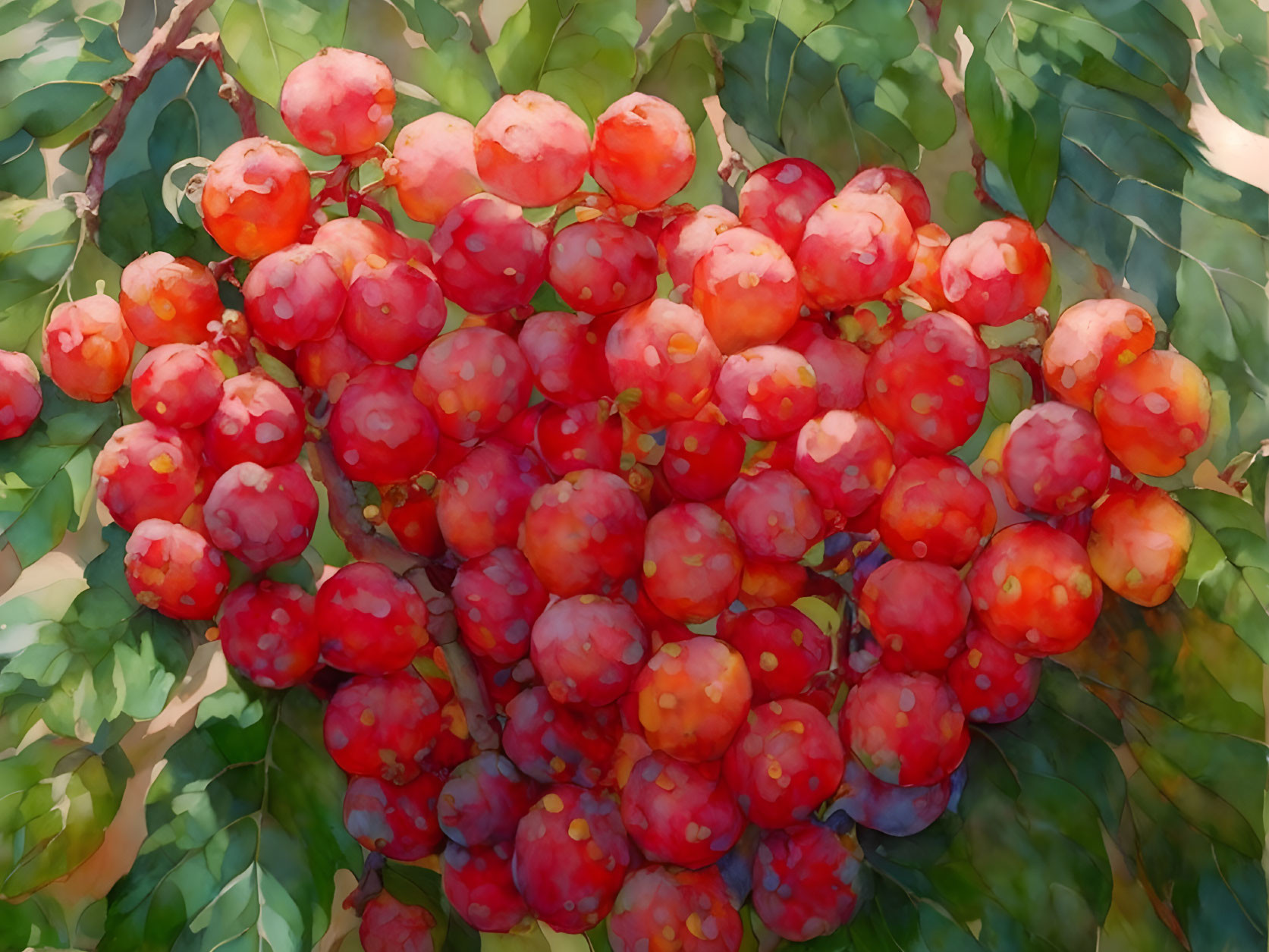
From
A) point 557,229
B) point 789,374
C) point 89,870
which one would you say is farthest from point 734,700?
point 89,870

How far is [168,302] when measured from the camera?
1.70 feet

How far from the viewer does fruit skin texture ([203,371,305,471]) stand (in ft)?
1.62

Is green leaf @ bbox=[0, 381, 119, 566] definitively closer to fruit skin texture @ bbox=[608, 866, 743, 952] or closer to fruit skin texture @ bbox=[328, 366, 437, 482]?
fruit skin texture @ bbox=[328, 366, 437, 482]

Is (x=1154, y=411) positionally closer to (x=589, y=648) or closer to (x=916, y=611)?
(x=916, y=611)

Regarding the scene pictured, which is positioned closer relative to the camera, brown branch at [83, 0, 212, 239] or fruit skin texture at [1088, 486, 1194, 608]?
fruit skin texture at [1088, 486, 1194, 608]

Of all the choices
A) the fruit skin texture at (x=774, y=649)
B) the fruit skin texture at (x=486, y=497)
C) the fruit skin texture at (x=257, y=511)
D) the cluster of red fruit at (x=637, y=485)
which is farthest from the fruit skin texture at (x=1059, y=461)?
the fruit skin texture at (x=257, y=511)

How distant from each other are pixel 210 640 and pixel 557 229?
0.95 ft

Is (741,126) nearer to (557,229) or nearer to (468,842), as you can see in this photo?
(557,229)

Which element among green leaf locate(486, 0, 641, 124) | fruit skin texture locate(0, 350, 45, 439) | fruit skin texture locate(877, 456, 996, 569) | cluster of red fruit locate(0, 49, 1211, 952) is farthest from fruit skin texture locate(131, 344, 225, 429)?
fruit skin texture locate(877, 456, 996, 569)

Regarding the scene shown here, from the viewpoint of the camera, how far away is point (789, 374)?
1.49 feet

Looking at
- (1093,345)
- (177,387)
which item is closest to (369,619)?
(177,387)

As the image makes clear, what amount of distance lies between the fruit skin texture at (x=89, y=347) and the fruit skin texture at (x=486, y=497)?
0.63ft

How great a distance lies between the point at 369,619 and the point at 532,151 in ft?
0.75

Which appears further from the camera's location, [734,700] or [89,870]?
[89,870]
